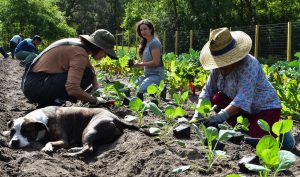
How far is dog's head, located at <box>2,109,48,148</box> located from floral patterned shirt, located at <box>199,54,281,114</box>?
154 centimetres

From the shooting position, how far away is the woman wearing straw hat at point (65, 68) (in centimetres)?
437

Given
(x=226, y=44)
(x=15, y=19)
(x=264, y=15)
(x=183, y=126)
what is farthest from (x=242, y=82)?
(x=264, y=15)

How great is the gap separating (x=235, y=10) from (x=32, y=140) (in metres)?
30.0

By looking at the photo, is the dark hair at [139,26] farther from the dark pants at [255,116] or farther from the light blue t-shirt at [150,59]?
the dark pants at [255,116]

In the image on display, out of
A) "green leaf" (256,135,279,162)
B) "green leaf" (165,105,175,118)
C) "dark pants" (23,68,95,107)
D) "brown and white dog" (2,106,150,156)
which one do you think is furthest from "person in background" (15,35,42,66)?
"green leaf" (256,135,279,162)

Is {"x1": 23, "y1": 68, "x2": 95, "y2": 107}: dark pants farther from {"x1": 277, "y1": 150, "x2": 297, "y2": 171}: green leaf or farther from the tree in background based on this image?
the tree in background

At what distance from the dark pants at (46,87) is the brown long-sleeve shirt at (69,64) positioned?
0.23 feet

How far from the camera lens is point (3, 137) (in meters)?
3.77

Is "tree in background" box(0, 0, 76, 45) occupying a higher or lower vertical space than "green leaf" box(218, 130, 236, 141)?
higher

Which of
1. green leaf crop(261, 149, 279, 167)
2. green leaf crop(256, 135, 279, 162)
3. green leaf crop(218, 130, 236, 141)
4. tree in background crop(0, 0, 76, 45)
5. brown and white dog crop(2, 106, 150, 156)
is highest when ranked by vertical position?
tree in background crop(0, 0, 76, 45)

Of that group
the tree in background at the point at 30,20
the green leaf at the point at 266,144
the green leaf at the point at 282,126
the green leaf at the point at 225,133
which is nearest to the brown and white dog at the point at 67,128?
the green leaf at the point at 225,133

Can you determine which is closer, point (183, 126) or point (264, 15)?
point (183, 126)

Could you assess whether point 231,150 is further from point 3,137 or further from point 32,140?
point 3,137

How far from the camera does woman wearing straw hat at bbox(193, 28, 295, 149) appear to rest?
11.7ft
